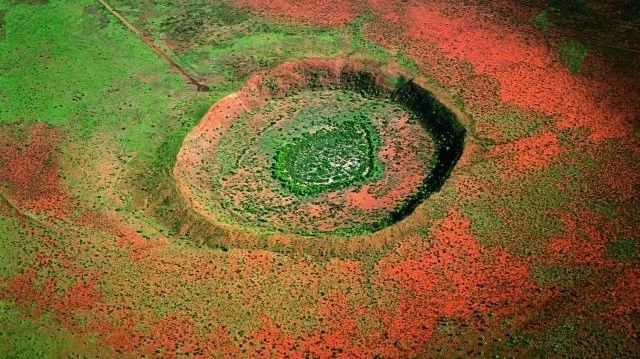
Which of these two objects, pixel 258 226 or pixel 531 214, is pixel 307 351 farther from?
pixel 531 214

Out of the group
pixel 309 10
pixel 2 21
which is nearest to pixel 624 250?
pixel 309 10

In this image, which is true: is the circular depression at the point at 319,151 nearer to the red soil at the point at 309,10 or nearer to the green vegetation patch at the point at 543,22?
the red soil at the point at 309,10

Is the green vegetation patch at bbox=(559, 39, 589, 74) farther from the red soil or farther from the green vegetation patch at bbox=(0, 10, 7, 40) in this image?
the green vegetation patch at bbox=(0, 10, 7, 40)

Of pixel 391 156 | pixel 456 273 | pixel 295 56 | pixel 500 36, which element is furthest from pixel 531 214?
pixel 295 56

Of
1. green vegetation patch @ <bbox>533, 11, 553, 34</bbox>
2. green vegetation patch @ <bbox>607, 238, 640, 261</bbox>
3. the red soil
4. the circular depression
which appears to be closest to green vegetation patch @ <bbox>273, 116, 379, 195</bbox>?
the circular depression

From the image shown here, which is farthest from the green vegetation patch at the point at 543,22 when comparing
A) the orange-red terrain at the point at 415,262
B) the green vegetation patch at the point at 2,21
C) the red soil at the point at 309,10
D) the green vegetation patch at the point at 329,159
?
the green vegetation patch at the point at 2,21
